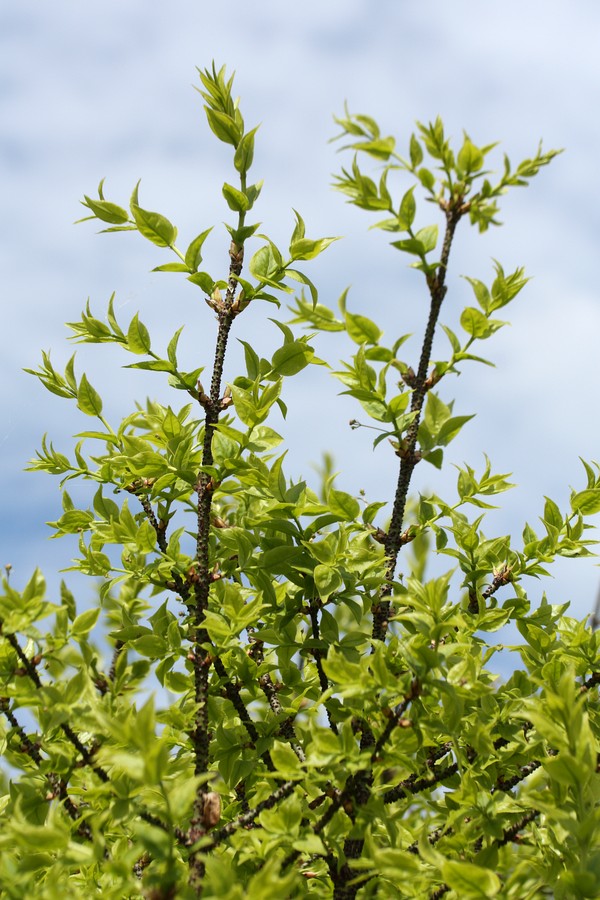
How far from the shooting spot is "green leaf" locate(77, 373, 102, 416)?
3.69 metres

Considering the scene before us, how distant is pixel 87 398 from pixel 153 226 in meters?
0.78

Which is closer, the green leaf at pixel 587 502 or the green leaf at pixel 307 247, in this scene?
the green leaf at pixel 307 247

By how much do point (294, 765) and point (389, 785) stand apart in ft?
1.42

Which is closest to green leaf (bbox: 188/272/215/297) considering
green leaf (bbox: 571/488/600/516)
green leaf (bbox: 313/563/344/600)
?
green leaf (bbox: 313/563/344/600)

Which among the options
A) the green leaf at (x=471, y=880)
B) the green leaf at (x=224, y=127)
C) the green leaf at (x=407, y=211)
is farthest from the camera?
the green leaf at (x=224, y=127)

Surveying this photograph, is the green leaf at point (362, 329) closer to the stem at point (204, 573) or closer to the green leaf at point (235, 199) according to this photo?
the stem at point (204, 573)

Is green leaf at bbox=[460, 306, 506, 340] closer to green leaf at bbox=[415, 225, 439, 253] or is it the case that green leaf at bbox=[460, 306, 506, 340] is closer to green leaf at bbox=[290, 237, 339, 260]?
green leaf at bbox=[415, 225, 439, 253]

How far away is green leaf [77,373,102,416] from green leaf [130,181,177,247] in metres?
0.67

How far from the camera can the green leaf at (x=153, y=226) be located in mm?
3354

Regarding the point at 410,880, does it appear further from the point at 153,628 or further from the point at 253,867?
the point at 153,628

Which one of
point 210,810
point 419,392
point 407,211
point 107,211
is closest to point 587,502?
point 419,392

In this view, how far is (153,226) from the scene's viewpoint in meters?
3.38

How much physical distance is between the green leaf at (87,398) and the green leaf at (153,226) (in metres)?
0.67

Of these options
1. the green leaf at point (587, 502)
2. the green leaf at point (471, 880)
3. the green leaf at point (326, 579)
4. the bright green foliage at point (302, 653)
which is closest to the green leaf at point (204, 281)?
the bright green foliage at point (302, 653)
